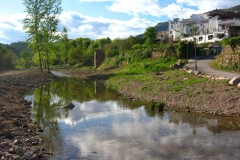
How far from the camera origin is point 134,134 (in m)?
16.2

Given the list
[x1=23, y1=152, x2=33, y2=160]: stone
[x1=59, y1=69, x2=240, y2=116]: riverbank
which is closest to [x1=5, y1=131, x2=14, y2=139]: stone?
[x1=23, y1=152, x2=33, y2=160]: stone

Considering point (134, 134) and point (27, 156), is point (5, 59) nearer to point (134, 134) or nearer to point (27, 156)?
point (134, 134)

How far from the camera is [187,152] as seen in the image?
13195 millimetres

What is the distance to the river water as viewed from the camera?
1314 centimetres

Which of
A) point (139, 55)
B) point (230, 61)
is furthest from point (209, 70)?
point (139, 55)

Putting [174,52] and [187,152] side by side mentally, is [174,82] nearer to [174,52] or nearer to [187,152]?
[187,152]

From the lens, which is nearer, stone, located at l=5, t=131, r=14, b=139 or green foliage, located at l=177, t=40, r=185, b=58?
stone, located at l=5, t=131, r=14, b=139

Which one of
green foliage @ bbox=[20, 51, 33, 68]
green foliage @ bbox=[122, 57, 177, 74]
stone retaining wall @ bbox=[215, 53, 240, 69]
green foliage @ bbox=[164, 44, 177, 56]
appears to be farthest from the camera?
green foliage @ bbox=[20, 51, 33, 68]

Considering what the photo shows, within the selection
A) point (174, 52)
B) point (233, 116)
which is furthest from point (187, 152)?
point (174, 52)

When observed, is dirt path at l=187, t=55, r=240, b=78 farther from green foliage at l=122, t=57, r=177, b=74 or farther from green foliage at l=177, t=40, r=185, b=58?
green foliage at l=177, t=40, r=185, b=58

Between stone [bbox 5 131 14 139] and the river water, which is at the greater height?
stone [bbox 5 131 14 139]

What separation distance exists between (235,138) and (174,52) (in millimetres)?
35752

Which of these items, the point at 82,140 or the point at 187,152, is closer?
the point at 187,152

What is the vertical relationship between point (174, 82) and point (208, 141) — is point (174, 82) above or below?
above
